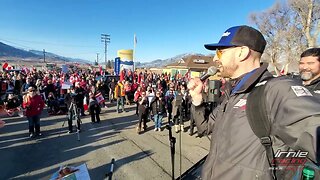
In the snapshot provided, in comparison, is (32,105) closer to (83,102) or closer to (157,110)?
(83,102)

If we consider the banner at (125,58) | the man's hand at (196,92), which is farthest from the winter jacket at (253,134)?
the banner at (125,58)

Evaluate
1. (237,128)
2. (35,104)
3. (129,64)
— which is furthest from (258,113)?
(129,64)

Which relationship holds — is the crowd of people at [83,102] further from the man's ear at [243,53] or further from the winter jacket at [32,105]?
the man's ear at [243,53]

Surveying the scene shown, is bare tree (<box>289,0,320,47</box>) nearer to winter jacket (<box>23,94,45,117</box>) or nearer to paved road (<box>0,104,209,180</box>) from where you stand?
paved road (<box>0,104,209,180</box>)

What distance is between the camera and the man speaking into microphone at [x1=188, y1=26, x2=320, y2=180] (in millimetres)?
1160

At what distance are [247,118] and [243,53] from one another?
Result: 1.80 feet

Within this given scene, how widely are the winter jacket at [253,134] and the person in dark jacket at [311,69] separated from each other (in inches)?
79.9

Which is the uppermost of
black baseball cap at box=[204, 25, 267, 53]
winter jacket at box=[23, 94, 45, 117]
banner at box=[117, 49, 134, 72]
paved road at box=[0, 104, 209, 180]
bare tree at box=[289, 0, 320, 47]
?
bare tree at box=[289, 0, 320, 47]

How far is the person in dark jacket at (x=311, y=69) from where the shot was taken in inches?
125

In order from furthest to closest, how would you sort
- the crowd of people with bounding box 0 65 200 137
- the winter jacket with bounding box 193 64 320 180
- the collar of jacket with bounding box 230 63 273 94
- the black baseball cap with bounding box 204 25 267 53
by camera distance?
the crowd of people with bounding box 0 65 200 137 < the black baseball cap with bounding box 204 25 267 53 < the collar of jacket with bounding box 230 63 273 94 < the winter jacket with bounding box 193 64 320 180

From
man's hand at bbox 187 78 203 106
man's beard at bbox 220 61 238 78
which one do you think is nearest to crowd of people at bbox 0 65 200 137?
man's hand at bbox 187 78 203 106

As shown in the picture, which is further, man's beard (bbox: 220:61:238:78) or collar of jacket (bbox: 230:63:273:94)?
man's beard (bbox: 220:61:238:78)

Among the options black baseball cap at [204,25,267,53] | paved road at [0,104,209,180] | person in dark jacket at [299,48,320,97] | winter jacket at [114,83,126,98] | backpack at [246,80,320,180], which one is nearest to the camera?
backpack at [246,80,320,180]

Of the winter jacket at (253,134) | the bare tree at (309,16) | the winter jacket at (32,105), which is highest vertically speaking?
the bare tree at (309,16)
